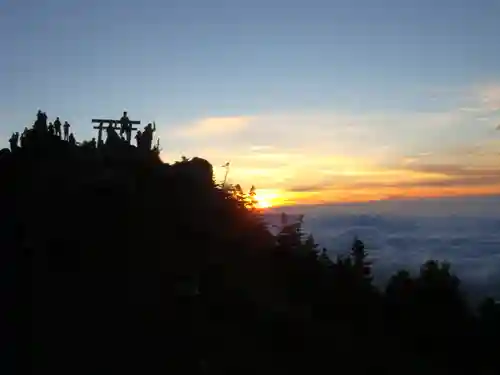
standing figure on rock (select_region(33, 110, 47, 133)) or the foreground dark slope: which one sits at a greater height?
standing figure on rock (select_region(33, 110, 47, 133))

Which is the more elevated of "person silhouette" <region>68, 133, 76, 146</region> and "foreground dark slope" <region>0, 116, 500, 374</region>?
"person silhouette" <region>68, 133, 76, 146</region>

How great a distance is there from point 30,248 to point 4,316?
4.08 meters

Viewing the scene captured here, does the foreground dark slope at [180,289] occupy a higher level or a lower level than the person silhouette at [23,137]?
lower

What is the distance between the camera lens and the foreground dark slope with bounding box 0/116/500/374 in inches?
712

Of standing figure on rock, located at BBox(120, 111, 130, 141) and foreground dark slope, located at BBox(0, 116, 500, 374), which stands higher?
standing figure on rock, located at BBox(120, 111, 130, 141)

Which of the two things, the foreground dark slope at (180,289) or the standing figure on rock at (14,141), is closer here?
the foreground dark slope at (180,289)

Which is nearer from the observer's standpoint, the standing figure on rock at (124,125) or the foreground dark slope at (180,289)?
the foreground dark slope at (180,289)

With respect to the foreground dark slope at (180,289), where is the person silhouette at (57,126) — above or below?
above

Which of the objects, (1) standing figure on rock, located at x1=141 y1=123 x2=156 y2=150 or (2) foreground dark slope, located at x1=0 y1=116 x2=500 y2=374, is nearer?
(2) foreground dark slope, located at x1=0 y1=116 x2=500 y2=374

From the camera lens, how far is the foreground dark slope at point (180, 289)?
59.4ft

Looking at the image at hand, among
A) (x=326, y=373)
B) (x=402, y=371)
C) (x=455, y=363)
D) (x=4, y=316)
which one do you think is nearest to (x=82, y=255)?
(x=4, y=316)

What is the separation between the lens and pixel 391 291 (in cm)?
2578

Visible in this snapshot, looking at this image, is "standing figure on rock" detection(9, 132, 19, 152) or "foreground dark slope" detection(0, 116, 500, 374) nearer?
"foreground dark slope" detection(0, 116, 500, 374)

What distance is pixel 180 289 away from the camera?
2112 centimetres
